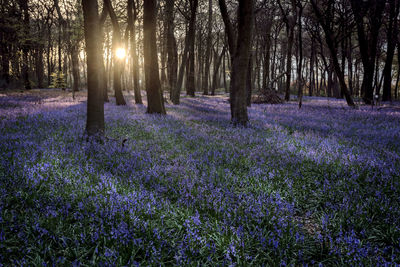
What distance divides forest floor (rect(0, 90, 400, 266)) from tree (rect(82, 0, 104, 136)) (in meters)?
0.84

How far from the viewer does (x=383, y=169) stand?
4031 millimetres

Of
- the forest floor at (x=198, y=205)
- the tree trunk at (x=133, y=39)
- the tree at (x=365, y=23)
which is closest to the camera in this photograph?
the forest floor at (x=198, y=205)

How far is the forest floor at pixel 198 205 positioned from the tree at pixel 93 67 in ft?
2.74

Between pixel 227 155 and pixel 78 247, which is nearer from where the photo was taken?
pixel 78 247

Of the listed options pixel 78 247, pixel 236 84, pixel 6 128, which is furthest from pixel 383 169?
pixel 6 128

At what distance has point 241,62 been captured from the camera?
863cm

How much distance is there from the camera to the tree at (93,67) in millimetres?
5832

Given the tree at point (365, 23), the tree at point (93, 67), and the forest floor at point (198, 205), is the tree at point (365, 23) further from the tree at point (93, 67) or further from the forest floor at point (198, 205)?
the tree at point (93, 67)

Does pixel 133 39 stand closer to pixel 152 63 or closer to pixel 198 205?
pixel 152 63

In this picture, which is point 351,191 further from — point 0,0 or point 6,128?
point 0,0

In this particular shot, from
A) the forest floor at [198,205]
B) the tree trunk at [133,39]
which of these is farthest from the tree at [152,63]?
the forest floor at [198,205]

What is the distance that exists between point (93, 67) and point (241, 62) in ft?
17.0

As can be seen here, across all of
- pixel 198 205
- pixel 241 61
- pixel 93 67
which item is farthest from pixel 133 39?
pixel 198 205

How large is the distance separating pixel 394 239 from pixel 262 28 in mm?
31220
